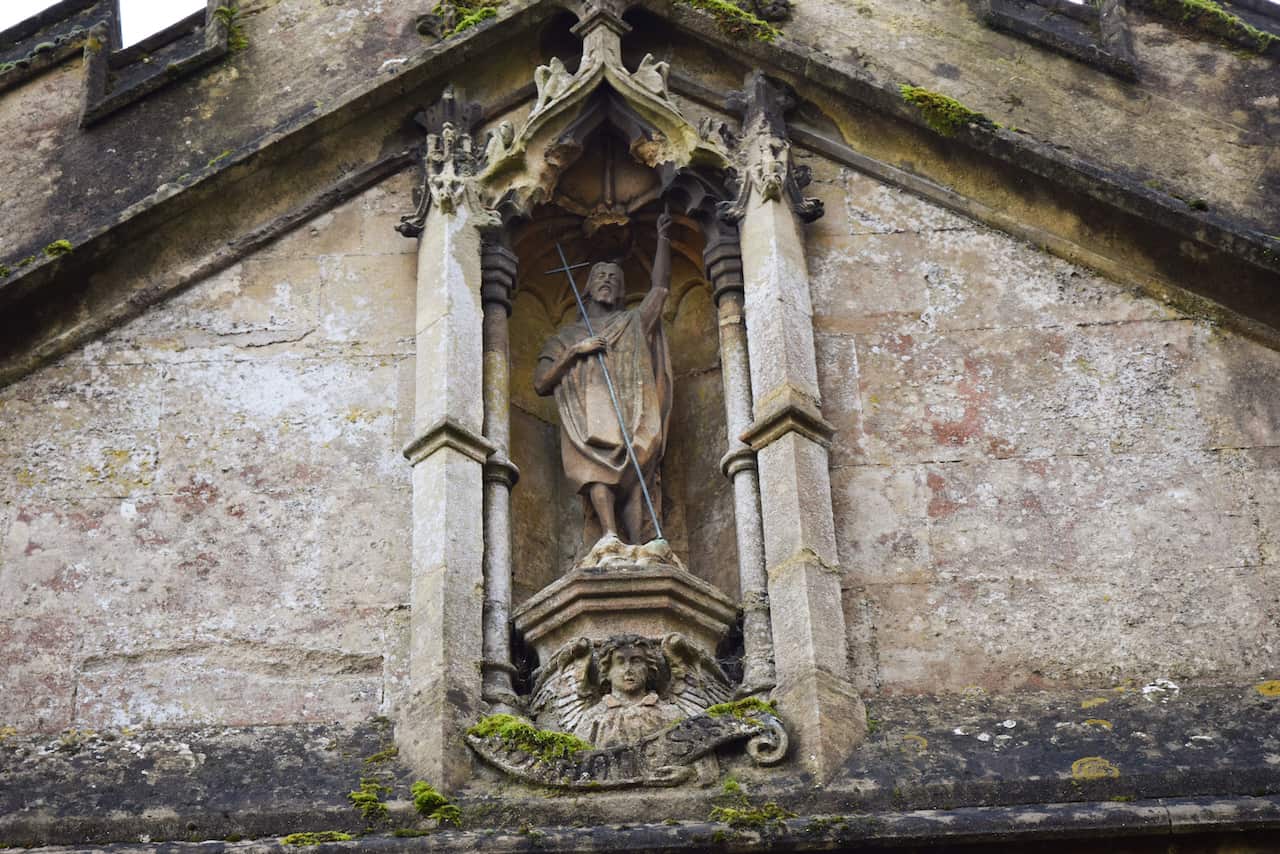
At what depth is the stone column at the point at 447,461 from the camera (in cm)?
1080

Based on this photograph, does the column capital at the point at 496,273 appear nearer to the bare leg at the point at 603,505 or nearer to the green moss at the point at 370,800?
the bare leg at the point at 603,505

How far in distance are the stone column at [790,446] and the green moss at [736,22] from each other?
22 cm

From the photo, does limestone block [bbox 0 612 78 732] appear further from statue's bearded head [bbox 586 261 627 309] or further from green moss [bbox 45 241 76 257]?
statue's bearded head [bbox 586 261 627 309]

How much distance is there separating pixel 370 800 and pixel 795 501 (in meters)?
2.28

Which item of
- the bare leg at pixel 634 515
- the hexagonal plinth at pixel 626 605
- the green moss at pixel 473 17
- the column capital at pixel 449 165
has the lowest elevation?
the hexagonal plinth at pixel 626 605

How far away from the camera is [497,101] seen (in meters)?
13.4

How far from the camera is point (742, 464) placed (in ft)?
38.6

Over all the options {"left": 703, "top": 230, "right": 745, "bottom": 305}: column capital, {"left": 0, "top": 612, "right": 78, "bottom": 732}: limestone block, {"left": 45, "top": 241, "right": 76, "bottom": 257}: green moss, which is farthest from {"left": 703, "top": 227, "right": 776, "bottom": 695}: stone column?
{"left": 45, "top": 241, "right": 76, "bottom": 257}: green moss

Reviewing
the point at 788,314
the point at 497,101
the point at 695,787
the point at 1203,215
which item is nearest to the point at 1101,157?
the point at 1203,215

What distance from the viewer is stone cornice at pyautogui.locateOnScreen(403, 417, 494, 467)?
458 inches

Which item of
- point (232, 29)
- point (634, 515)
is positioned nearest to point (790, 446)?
point (634, 515)

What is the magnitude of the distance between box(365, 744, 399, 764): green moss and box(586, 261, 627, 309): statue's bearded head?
282 centimetres

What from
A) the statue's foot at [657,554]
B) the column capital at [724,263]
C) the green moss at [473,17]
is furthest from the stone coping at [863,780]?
the green moss at [473,17]

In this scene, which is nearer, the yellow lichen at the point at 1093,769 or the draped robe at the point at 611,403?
the yellow lichen at the point at 1093,769
